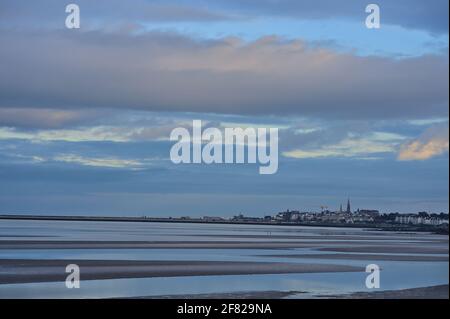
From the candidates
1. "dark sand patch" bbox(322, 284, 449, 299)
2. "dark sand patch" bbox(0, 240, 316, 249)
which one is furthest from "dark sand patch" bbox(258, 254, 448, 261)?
"dark sand patch" bbox(322, 284, 449, 299)

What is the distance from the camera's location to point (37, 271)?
35.6 meters

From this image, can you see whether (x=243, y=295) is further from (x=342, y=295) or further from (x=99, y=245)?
(x=99, y=245)

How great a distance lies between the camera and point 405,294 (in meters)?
29.1

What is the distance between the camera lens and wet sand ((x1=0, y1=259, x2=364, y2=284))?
111 feet

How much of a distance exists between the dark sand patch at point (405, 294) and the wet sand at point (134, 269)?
7.73 metres

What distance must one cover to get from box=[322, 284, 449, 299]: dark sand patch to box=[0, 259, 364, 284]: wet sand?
773 centimetres

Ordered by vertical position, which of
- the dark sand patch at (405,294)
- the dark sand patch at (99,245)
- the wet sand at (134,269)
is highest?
the dark sand patch at (99,245)

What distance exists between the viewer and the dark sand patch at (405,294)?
28172 millimetres

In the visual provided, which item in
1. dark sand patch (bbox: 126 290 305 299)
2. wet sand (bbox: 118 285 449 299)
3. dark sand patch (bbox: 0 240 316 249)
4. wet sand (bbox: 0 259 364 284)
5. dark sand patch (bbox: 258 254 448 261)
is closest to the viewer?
dark sand patch (bbox: 126 290 305 299)

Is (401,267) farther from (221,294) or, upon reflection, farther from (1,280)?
(1,280)

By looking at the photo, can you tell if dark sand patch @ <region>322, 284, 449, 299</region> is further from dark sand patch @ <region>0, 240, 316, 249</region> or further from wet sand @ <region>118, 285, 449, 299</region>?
dark sand patch @ <region>0, 240, 316, 249</region>

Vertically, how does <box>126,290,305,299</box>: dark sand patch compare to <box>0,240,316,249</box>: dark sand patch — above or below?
below

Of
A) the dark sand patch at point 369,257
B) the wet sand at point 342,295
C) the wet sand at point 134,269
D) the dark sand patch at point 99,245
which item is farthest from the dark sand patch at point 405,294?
the dark sand patch at point 99,245

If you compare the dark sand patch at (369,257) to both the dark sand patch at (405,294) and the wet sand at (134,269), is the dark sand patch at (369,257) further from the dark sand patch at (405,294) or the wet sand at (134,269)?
the dark sand patch at (405,294)
